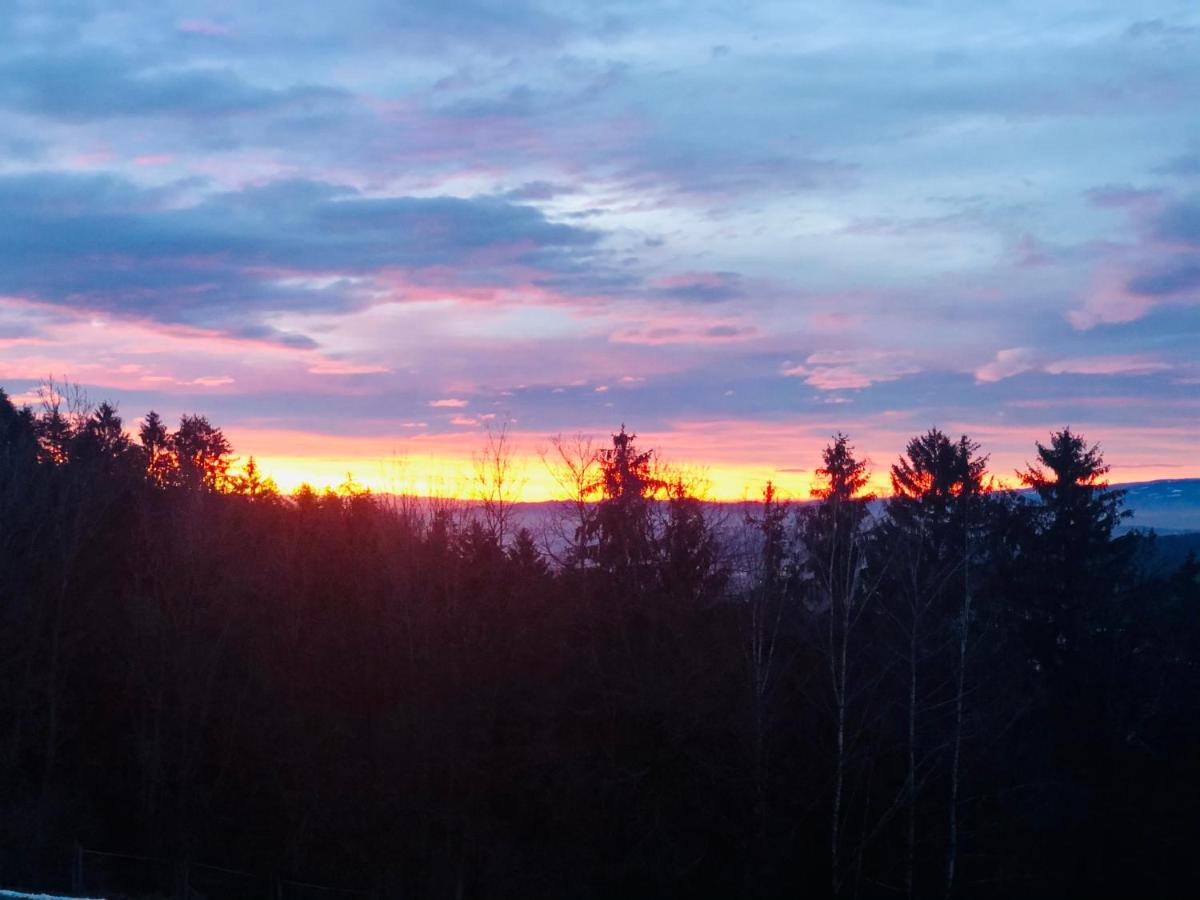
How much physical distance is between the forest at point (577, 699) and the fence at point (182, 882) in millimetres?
117

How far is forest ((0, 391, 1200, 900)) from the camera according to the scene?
26500 mm

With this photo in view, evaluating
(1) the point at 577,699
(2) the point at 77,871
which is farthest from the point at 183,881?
(1) the point at 577,699

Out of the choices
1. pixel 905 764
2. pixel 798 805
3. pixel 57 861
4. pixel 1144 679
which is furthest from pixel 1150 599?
pixel 57 861

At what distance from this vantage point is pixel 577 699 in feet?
90.4

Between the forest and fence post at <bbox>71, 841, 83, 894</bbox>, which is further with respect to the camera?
the forest

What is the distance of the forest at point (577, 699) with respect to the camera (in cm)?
2650

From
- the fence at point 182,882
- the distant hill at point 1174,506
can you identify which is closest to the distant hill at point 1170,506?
the distant hill at point 1174,506

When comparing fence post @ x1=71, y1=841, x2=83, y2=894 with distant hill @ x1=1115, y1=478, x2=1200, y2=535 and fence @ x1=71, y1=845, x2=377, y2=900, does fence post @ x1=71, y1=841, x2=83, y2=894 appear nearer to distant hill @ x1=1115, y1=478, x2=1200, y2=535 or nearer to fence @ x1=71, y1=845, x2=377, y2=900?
fence @ x1=71, y1=845, x2=377, y2=900

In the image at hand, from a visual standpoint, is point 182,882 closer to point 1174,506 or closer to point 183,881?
point 183,881

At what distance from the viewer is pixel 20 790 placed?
27953 millimetres

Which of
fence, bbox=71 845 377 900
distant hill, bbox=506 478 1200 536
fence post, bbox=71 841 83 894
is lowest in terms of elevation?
fence, bbox=71 845 377 900

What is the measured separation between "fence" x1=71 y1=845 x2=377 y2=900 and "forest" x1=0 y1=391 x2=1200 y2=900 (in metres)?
0.12

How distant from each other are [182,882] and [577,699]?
10279 millimetres

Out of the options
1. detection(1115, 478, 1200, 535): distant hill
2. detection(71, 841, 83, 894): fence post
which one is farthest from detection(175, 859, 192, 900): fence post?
detection(1115, 478, 1200, 535): distant hill
